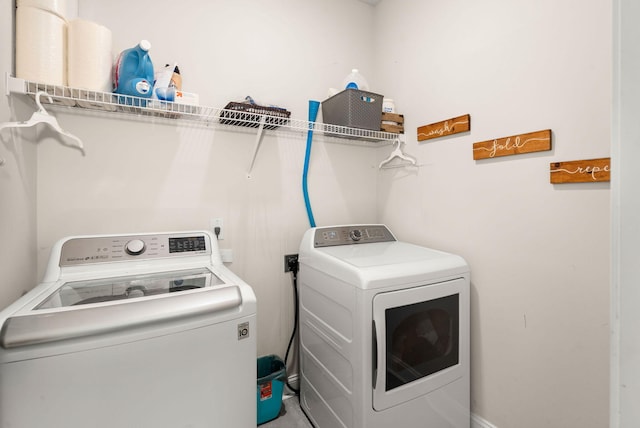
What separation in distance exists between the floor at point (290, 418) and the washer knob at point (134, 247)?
4.15 ft

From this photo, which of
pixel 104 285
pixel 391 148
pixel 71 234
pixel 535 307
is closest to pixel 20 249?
pixel 71 234

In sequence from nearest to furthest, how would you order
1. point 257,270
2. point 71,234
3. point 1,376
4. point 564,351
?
point 1,376
point 564,351
point 71,234
point 257,270

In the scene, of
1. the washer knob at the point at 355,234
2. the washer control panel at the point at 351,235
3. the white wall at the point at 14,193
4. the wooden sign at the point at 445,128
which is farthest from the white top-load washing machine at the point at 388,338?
the white wall at the point at 14,193

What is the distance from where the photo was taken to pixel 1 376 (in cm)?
73

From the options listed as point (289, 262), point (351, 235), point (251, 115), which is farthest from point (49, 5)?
point (351, 235)

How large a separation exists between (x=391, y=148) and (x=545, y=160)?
42.1 inches

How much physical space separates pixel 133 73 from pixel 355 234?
1.53 meters

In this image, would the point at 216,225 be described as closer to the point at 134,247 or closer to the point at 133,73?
the point at 134,247

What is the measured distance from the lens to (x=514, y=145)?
147cm

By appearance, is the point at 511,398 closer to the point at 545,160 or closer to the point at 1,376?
the point at 545,160

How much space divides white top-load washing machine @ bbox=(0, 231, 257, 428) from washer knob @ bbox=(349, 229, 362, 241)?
A: 99cm

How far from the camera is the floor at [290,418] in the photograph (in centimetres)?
176

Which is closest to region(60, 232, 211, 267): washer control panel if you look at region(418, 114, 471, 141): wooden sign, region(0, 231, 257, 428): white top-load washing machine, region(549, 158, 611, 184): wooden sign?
region(0, 231, 257, 428): white top-load washing machine

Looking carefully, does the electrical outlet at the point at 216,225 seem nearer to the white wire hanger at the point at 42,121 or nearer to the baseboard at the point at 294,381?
the white wire hanger at the point at 42,121
